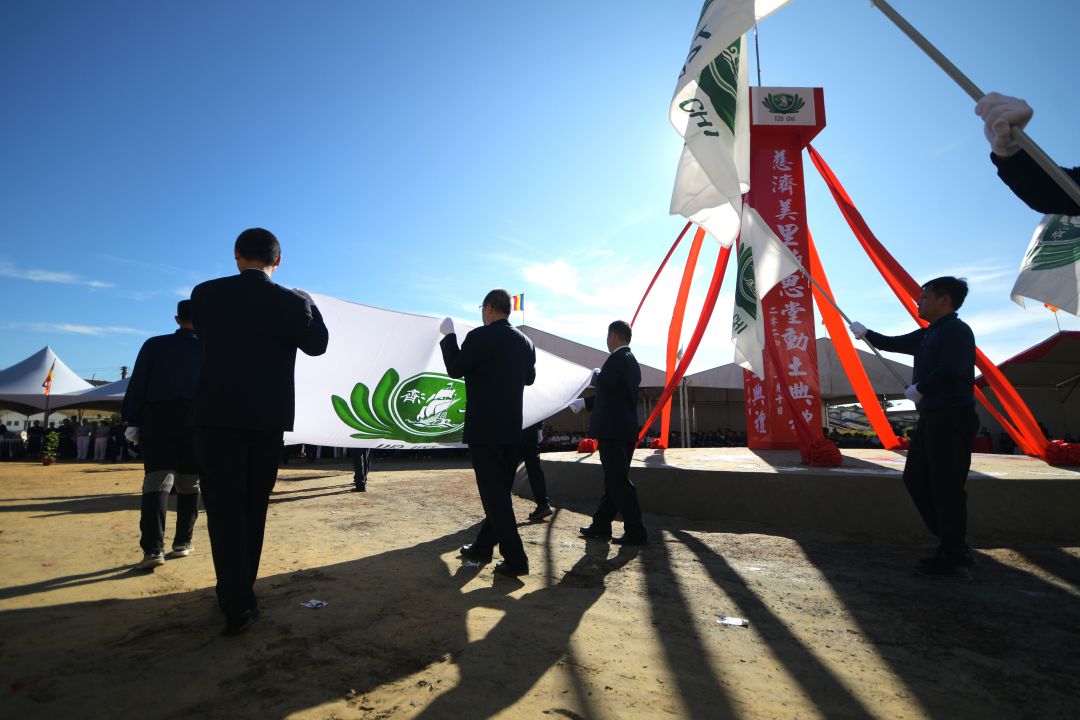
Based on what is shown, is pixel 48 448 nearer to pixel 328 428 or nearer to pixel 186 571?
pixel 328 428

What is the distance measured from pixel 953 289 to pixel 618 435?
220 cm

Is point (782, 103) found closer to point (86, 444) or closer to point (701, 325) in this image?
point (701, 325)

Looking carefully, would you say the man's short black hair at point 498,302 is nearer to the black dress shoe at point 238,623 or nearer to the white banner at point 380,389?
the black dress shoe at point 238,623

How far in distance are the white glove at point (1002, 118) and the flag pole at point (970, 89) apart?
2cm

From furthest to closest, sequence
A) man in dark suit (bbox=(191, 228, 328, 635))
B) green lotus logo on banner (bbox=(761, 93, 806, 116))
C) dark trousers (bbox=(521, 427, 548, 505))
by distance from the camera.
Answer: green lotus logo on banner (bbox=(761, 93, 806, 116)) < dark trousers (bbox=(521, 427, 548, 505)) < man in dark suit (bbox=(191, 228, 328, 635))

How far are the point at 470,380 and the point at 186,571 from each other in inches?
72.2

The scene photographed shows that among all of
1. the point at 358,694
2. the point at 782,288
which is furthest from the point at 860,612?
the point at 782,288

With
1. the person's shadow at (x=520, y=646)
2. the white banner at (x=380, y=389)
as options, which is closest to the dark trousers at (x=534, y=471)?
the white banner at (x=380, y=389)

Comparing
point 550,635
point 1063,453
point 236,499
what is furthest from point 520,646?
point 1063,453

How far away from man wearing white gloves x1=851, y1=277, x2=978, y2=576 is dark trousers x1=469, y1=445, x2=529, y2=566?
87.9 inches

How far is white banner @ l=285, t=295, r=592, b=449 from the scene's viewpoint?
5.66 metres

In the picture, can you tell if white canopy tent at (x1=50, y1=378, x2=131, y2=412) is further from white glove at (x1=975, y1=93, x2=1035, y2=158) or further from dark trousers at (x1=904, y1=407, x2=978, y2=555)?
white glove at (x1=975, y1=93, x2=1035, y2=158)

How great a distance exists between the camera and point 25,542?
3.52 metres

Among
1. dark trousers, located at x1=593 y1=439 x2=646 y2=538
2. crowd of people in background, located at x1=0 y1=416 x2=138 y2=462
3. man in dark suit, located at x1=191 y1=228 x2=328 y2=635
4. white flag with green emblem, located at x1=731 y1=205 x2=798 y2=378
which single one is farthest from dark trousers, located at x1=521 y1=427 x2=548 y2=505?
crowd of people in background, located at x1=0 y1=416 x2=138 y2=462
